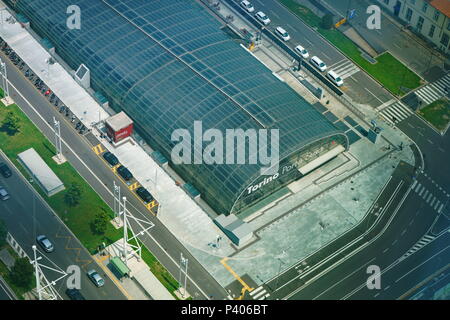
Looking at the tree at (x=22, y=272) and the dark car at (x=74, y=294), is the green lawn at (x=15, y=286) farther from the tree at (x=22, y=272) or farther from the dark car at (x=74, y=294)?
the dark car at (x=74, y=294)

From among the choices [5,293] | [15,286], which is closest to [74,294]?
[15,286]

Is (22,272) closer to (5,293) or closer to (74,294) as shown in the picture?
(5,293)

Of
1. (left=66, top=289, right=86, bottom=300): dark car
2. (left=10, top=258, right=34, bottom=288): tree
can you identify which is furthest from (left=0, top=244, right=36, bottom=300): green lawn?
(left=66, top=289, right=86, bottom=300): dark car

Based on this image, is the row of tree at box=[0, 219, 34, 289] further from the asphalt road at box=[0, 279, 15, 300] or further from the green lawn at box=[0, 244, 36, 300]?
the asphalt road at box=[0, 279, 15, 300]
